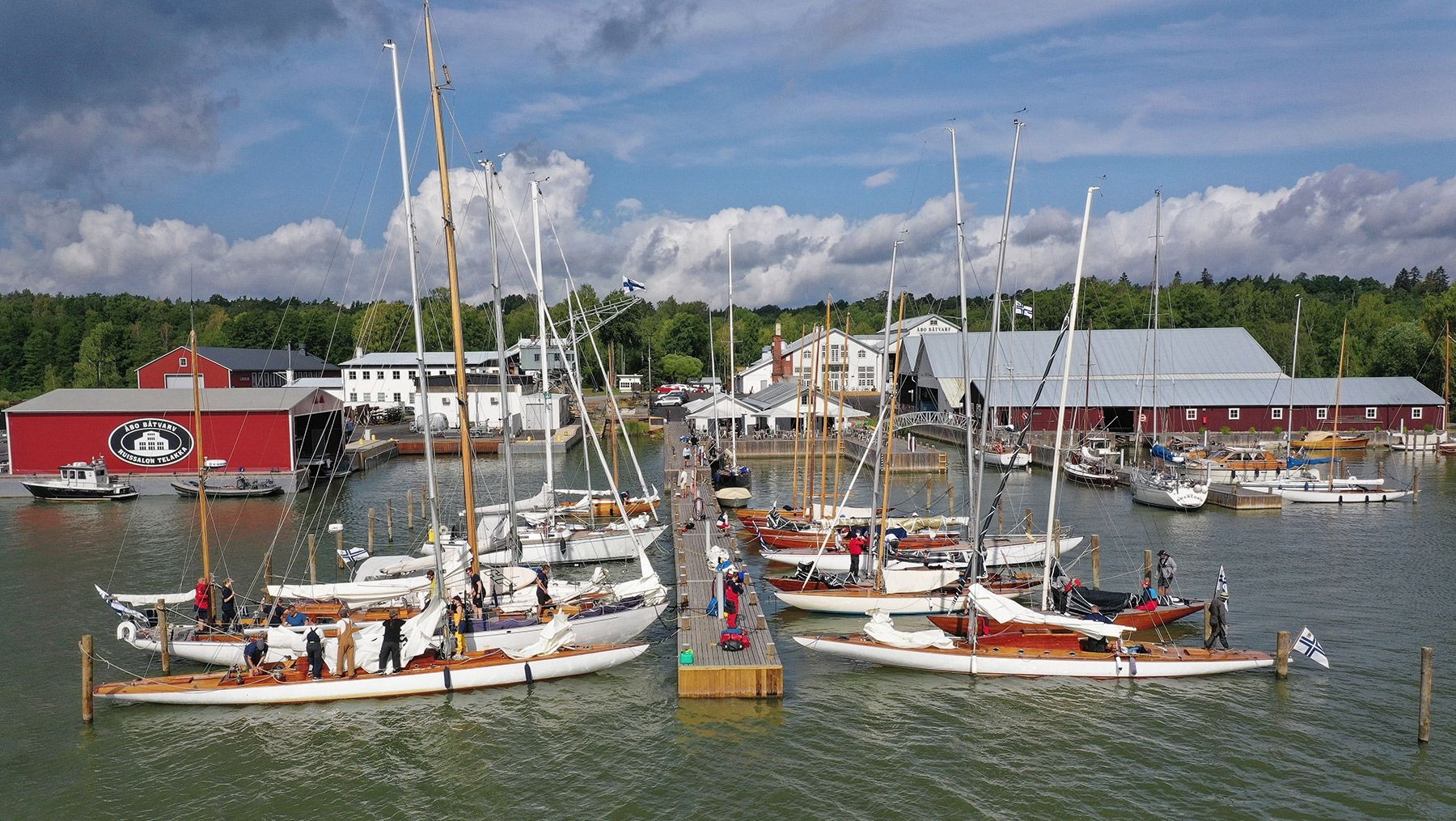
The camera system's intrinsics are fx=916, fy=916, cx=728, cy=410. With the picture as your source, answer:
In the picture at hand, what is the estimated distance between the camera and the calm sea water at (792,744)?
1628 centimetres

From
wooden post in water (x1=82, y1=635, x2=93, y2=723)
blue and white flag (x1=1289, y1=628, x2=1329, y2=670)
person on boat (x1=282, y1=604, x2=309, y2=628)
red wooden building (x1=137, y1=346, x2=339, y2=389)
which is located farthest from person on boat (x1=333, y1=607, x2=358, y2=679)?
red wooden building (x1=137, y1=346, x2=339, y2=389)

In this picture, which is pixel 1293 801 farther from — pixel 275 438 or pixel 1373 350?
pixel 1373 350

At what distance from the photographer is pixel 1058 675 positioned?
21422 mm

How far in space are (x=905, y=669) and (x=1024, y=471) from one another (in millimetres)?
35916

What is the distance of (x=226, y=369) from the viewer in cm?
7606

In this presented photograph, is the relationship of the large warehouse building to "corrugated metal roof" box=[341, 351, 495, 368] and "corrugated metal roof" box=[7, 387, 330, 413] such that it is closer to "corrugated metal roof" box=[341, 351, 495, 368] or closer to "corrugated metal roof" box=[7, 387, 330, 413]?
"corrugated metal roof" box=[7, 387, 330, 413]

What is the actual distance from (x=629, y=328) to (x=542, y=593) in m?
97.6

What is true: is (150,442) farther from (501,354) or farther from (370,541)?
(501,354)

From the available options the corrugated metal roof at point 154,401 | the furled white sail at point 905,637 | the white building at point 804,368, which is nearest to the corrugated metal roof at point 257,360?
the corrugated metal roof at point 154,401

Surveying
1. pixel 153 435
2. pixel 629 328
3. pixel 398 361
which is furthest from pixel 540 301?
pixel 629 328

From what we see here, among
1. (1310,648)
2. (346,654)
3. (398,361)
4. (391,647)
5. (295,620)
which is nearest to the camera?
(346,654)

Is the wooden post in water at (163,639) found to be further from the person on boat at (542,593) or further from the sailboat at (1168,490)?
the sailboat at (1168,490)

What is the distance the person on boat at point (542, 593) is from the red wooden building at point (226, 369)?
45.1 metres

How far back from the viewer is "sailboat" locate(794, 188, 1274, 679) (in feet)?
69.3
